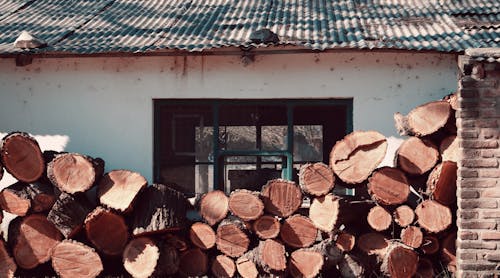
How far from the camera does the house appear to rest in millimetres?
8281

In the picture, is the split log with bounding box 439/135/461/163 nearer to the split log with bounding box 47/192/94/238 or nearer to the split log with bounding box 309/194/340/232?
the split log with bounding box 309/194/340/232

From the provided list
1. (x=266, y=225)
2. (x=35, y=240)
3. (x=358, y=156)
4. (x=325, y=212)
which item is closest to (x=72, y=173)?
(x=35, y=240)

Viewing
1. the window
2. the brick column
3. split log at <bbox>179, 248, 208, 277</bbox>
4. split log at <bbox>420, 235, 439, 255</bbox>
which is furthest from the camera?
the window

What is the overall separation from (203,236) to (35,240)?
1933 mm

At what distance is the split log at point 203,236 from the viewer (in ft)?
24.4

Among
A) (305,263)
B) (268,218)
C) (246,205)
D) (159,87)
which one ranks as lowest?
(305,263)

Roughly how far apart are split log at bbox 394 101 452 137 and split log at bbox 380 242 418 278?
4.27 ft

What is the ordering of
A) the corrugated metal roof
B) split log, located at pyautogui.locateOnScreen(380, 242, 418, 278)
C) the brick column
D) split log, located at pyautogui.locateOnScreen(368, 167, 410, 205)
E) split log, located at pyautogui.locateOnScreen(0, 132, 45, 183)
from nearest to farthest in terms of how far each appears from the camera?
the brick column → split log, located at pyautogui.locateOnScreen(380, 242, 418, 278) → split log, located at pyautogui.locateOnScreen(368, 167, 410, 205) → split log, located at pyautogui.locateOnScreen(0, 132, 45, 183) → the corrugated metal roof

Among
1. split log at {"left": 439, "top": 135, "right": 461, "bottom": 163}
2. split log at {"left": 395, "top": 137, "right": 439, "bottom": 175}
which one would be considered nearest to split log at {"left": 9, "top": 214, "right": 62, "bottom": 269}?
split log at {"left": 395, "top": 137, "right": 439, "bottom": 175}

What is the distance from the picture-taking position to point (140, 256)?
7.23m

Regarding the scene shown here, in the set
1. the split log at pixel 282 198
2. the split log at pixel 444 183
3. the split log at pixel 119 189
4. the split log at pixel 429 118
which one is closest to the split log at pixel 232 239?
the split log at pixel 282 198

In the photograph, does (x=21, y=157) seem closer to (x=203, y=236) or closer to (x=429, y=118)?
(x=203, y=236)

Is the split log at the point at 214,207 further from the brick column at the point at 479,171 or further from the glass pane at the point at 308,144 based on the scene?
the glass pane at the point at 308,144

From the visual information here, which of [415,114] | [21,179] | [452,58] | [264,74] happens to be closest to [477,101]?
[415,114]
